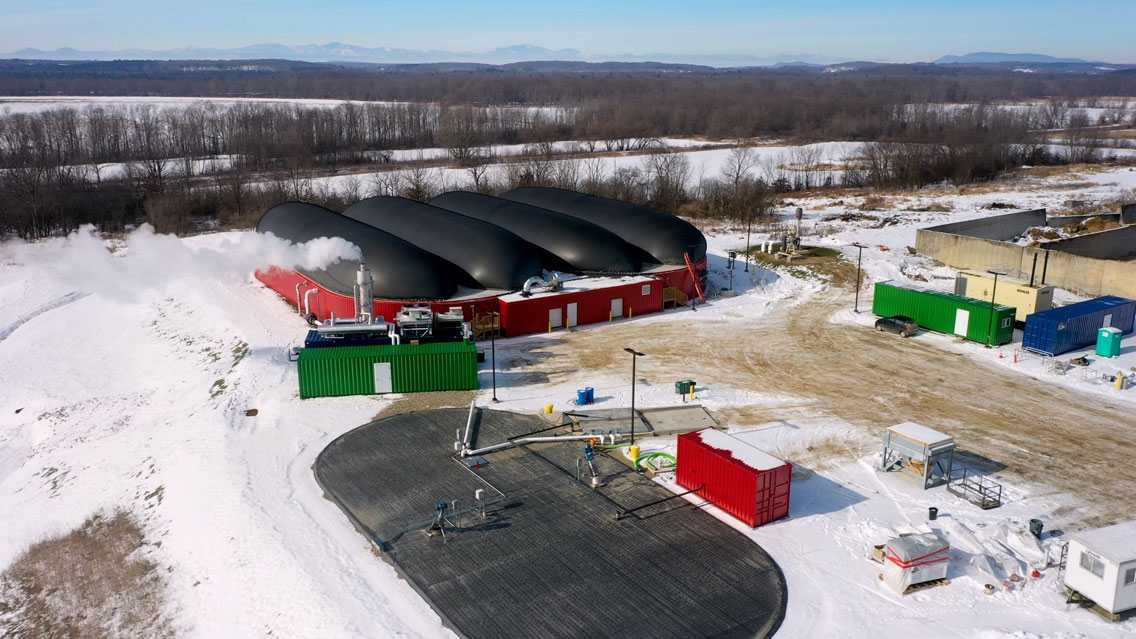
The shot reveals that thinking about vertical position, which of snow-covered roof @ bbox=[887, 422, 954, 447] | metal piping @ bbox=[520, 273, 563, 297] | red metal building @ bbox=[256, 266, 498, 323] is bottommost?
snow-covered roof @ bbox=[887, 422, 954, 447]

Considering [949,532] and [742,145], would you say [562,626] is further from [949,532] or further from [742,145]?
[742,145]

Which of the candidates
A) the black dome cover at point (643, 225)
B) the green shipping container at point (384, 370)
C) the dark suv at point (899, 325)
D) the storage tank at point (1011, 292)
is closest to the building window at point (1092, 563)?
the green shipping container at point (384, 370)

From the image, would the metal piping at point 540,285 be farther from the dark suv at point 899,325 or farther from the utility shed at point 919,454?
the utility shed at point 919,454

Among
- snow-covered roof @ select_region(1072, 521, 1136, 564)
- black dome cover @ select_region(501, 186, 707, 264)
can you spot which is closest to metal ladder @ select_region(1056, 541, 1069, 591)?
snow-covered roof @ select_region(1072, 521, 1136, 564)

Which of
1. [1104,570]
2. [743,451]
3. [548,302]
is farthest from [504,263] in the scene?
[1104,570]

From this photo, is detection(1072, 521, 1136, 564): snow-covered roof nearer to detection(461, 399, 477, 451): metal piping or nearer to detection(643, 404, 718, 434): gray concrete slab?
detection(643, 404, 718, 434): gray concrete slab

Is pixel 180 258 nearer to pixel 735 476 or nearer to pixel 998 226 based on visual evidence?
pixel 735 476

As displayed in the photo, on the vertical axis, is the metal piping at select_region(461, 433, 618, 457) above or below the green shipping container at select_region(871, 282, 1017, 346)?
below
